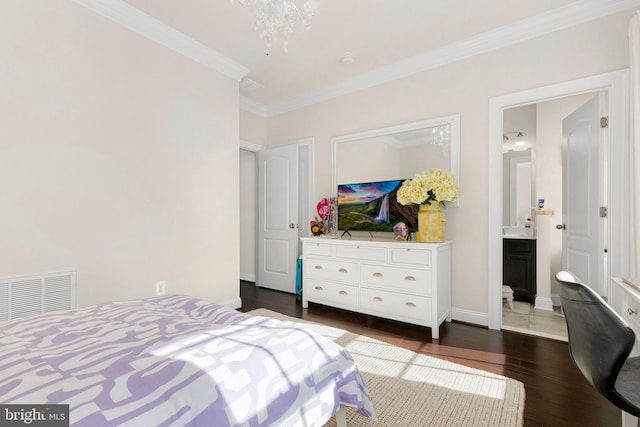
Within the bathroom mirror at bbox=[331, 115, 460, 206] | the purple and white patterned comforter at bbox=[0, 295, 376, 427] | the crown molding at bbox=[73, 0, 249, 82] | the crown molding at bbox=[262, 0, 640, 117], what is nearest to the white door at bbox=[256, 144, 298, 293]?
the bathroom mirror at bbox=[331, 115, 460, 206]

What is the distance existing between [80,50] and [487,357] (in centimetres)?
389

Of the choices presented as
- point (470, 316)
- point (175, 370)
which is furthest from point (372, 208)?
point (175, 370)

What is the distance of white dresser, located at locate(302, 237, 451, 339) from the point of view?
8.86ft

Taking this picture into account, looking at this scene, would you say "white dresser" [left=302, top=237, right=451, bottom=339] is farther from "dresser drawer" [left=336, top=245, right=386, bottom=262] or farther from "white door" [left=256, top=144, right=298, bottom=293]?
"white door" [left=256, top=144, right=298, bottom=293]

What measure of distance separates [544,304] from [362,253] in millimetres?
2313

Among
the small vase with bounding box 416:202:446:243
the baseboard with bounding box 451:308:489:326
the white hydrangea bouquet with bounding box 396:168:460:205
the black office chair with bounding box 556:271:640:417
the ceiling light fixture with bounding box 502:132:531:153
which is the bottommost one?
the baseboard with bounding box 451:308:489:326

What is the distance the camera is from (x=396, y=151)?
3406mm

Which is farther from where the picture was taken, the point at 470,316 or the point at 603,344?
the point at 470,316

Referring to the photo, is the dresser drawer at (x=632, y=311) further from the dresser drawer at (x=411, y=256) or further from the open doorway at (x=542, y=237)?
the open doorway at (x=542, y=237)

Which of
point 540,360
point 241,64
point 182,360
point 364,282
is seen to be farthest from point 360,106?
point 182,360

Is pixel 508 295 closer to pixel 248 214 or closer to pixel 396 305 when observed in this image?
pixel 396 305

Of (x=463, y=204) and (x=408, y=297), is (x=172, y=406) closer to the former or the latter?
(x=408, y=297)

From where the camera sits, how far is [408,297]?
279 centimetres

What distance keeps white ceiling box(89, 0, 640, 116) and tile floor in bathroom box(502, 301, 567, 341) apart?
2698mm
